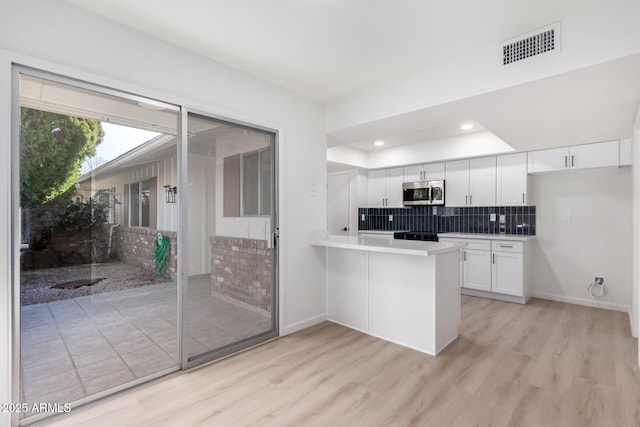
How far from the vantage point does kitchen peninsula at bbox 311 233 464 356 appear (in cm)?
271

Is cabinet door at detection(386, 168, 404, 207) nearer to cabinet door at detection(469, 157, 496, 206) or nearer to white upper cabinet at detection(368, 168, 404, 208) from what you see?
white upper cabinet at detection(368, 168, 404, 208)

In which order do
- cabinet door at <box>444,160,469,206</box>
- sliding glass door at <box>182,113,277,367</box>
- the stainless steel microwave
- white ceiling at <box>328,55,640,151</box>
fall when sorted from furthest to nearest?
1. the stainless steel microwave
2. cabinet door at <box>444,160,469,206</box>
3. sliding glass door at <box>182,113,277,367</box>
4. white ceiling at <box>328,55,640,151</box>

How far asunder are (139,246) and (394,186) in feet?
14.6

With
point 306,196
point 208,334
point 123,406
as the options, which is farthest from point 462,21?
point 123,406

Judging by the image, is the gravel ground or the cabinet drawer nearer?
the gravel ground

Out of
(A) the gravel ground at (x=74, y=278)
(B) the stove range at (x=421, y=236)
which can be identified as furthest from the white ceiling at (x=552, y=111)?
(A) the gravel ground at (x=74, y=278)

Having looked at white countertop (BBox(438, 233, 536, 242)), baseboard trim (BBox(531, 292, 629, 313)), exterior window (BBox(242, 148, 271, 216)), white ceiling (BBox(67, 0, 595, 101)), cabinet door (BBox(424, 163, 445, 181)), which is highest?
white ceiling (BBox(67, 0, 595, 101))

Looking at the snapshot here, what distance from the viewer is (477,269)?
15.0 feet

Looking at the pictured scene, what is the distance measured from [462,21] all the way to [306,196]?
2036 millimetres

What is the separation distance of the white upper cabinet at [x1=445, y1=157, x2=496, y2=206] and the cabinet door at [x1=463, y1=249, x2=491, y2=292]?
813 mm

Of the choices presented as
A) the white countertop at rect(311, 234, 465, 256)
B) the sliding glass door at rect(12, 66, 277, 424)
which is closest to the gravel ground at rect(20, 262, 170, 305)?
the sliding glass door at rect(12, 66, 277, 424)

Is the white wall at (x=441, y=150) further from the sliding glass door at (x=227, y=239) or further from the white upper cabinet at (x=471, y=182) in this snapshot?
the sliding glass door at (x=227, y=239)

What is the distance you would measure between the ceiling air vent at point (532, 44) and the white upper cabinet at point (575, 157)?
9.01 ft

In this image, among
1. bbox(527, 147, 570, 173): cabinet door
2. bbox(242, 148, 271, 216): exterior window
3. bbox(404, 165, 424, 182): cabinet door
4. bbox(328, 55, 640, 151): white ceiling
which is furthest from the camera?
bbox(404, 165, 424, 182): cabinet door
